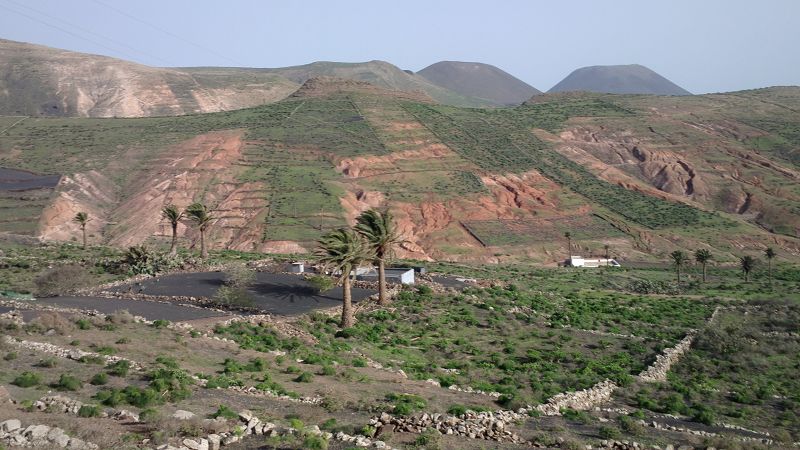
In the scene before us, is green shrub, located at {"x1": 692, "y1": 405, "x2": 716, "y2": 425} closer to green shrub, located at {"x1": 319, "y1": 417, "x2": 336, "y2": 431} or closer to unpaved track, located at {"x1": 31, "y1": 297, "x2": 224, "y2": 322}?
green shrub, located at {"x1": 319, "y1": 417, "x2": 336, "y2": 431}

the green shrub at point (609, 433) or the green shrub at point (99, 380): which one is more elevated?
the green shrub at point (99, 380)

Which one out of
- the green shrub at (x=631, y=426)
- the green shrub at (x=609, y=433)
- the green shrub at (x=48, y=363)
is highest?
the green shrub at (x=48, y=363)

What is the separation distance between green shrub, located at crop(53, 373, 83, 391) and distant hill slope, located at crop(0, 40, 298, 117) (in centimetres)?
14045

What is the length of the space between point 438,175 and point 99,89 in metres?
108

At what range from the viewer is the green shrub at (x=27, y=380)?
1761 centimetres

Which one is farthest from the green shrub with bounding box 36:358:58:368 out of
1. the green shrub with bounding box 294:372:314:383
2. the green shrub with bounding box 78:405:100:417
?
the green shrub with bounding box 294:372:314:383

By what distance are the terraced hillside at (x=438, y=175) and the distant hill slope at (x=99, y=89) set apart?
4574 centimetres

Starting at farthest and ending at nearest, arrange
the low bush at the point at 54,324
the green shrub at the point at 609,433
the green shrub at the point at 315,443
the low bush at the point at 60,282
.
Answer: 1. the low bush at the point at 60,282
2. the low bush at the point at 54,324
3. the green shrub at the point at 609,433
4. the green shrub at the point at 315,443

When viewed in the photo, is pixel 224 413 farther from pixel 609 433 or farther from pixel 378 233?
pixel 378 233

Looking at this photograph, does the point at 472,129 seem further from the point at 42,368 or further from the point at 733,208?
the point at 42,368

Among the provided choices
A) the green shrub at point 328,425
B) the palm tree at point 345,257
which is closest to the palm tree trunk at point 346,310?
the palm tree at point 345,257

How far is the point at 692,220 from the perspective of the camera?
81.8m

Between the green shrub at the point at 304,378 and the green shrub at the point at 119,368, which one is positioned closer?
the green shrub at the point at 119,368

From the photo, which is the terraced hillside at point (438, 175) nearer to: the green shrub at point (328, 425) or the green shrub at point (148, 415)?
the green shrub at point (328, 425)
